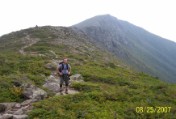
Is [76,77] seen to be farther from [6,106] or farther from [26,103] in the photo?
[6,106]

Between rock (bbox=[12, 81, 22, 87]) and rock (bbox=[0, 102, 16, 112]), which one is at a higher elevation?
rock (bbox=[12, 81, 22, 87])

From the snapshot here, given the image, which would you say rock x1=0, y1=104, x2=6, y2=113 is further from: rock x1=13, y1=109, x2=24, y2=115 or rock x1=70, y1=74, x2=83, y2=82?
rock x1=70, y1=74, x2=83, y2=82

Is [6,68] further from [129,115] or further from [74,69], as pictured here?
[129,115]

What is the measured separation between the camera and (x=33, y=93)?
24.3 m

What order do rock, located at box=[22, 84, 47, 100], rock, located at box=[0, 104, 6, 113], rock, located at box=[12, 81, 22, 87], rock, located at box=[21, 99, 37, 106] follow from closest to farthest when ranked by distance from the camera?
1. rock, located at box=[0, 104, 6, 113]
2. rock, located at box=[21, 99, 37, 106]
3. rock, located at box=[22, 84, 47, 100]
4. rock, located at box=[12, 81, 22, 87]

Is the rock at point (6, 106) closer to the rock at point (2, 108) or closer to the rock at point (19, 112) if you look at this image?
the rock at point (2, 108)

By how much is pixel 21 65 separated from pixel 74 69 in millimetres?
6041

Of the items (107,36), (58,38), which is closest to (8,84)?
(58,38)

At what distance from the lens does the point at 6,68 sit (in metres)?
34.8

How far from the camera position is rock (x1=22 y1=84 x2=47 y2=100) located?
2391cm

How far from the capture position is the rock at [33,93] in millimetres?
23913
